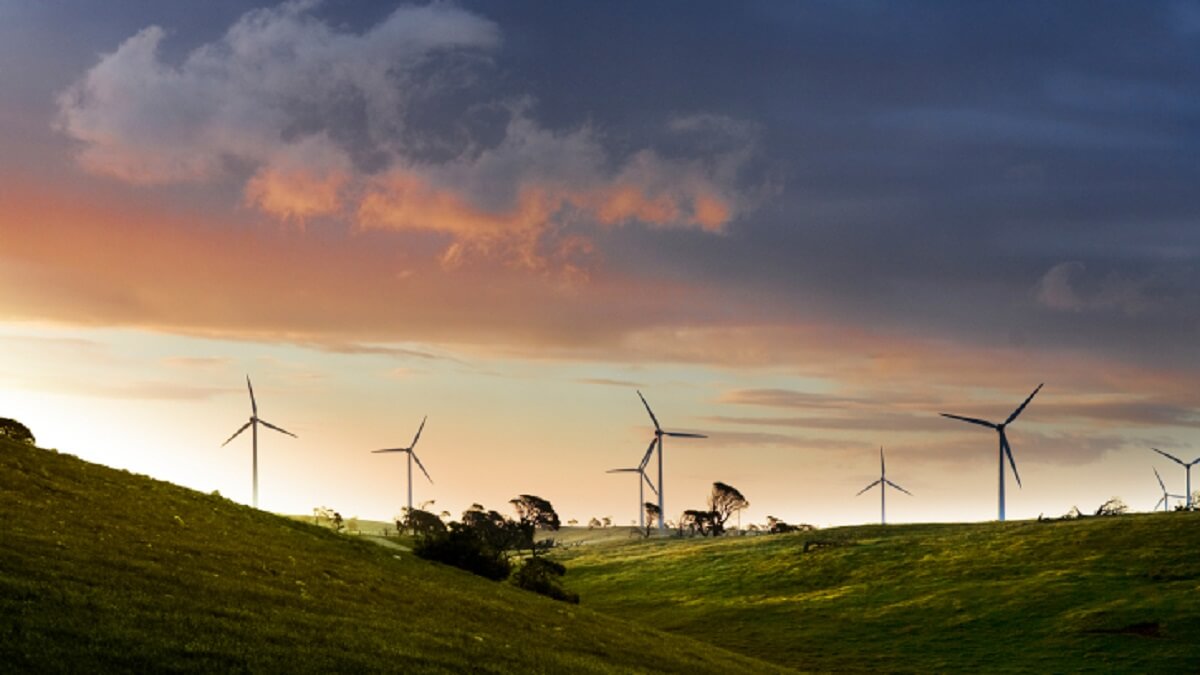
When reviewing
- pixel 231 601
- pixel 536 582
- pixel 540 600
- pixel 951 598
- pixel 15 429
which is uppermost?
pixel 15 429

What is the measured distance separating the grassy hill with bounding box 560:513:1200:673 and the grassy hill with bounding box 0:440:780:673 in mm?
21673

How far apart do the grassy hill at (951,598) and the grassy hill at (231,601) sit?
21673 mm

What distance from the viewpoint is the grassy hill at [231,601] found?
95.5ft

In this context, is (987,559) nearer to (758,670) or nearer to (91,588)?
(758,670)

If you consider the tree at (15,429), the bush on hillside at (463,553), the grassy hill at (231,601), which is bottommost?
the grassy hill at (231,601)

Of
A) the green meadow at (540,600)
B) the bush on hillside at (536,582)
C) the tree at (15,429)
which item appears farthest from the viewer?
the bush on hillside at (536,582)

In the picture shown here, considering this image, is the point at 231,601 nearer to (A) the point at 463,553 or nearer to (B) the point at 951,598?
(A) the point at 463,553

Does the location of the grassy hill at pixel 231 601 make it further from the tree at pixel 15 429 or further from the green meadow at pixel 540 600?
the tree at pixel 15 429

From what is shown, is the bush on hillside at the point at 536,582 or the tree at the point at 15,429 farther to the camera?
the bush on hillside at the point at 536,582

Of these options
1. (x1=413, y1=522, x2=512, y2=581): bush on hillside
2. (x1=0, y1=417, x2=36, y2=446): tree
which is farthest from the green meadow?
(x1=0, y1=417, x2=36, y2=446): tree

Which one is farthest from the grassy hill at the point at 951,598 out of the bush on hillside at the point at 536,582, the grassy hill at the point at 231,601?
the grassy hill at the point at 231,601

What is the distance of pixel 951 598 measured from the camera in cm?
9150

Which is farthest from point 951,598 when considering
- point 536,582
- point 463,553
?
point 463,553

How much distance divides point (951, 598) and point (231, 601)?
68.7m
